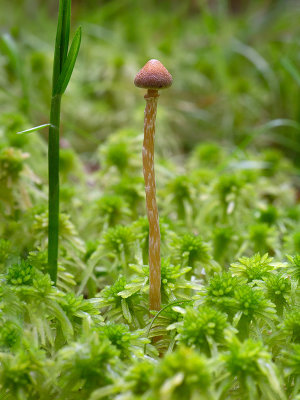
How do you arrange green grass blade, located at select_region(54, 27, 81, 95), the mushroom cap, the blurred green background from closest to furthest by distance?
the mushroom cap
green grass blade, located at select_region(54, 27, 81, 95)
the blurred green background

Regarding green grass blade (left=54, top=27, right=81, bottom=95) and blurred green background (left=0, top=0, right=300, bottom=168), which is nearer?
green grass blade (left=54, top=27, right=81, bottom=95)

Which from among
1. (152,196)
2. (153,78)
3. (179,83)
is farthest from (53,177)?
(179,83)

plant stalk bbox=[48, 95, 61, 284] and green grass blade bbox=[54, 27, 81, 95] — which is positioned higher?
green grass blade bbox=[54, 27, 81, 95]

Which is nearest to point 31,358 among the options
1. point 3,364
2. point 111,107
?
point 3,364

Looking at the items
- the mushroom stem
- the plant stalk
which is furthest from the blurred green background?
the mushroom stem

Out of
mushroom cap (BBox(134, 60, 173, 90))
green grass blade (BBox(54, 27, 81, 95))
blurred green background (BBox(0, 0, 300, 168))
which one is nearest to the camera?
mushroom cap (BBox(134, 60, 173, 90))

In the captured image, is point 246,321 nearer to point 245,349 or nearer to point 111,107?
point 245,349

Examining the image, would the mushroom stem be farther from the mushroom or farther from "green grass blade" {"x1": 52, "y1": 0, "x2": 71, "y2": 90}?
"green grass blade" {"x1": 52, "y1": 0, "x2": 71, "y2": 90}
